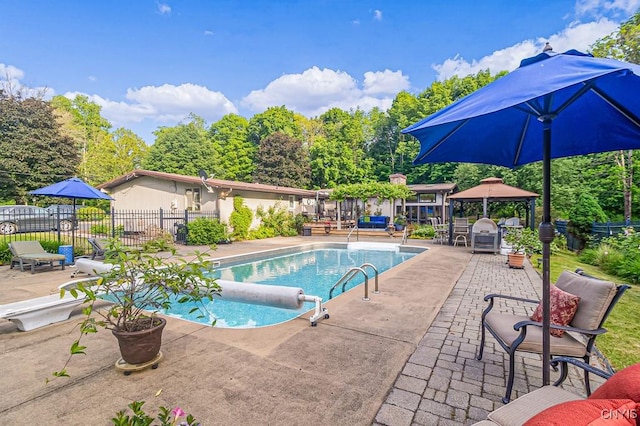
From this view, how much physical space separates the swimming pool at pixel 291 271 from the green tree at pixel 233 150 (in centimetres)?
2465

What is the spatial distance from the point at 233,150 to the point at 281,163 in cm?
888

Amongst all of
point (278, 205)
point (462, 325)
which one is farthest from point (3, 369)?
point (278, 205)

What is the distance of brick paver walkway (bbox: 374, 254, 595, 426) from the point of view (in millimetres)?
2305

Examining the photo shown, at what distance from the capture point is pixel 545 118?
2256 millimetres

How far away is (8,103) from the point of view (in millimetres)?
23391

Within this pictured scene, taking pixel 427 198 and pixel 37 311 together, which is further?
pixel 427 198

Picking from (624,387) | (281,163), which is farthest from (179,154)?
(624,387)

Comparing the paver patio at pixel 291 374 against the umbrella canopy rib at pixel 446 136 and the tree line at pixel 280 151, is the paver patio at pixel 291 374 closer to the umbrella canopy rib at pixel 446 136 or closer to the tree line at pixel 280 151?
the umbrella canopy rib at pixel 446 136

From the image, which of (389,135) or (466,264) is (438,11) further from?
(389,135)

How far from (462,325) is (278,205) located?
1533 centimetres

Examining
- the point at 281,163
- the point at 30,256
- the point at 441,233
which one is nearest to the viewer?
the point at 30,256

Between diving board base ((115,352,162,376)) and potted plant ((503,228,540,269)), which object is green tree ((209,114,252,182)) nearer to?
potted plant ((503,228,540,269))

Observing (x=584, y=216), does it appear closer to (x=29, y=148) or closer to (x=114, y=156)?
(x=29, y=148)

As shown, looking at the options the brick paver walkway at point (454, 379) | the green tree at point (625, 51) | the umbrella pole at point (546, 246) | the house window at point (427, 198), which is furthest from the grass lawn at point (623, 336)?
the house window at point (427, 198)
